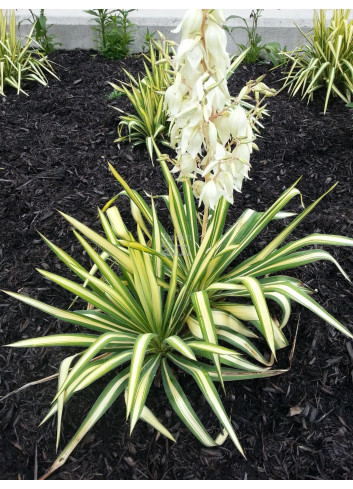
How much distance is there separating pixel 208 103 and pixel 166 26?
3131 millimetres

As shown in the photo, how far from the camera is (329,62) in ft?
10.6

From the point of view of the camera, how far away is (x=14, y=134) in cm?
298

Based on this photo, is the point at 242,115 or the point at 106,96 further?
the point at 106,96

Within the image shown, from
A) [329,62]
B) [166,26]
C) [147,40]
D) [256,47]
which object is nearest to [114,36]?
[147,40]

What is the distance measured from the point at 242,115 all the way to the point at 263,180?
1.40m

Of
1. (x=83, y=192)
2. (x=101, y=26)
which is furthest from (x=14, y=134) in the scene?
(x=101, y=26)

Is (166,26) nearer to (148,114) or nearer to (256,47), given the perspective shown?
(256,47)

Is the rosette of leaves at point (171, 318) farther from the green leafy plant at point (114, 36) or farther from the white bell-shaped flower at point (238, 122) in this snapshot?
the green leafy plant at point (114, 36)

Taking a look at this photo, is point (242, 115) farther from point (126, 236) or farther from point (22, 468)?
point (22, 468)

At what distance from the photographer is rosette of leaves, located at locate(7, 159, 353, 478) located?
4.39 ft

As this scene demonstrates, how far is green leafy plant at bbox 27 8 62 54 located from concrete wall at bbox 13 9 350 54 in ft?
0.32

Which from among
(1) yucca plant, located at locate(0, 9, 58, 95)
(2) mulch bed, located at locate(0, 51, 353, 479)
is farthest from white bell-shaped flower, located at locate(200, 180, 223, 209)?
(1) yucca plant, located at locate(0, 9, 58, 95)

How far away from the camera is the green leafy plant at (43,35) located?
3.69m

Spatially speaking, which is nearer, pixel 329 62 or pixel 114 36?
pixel 329 62
